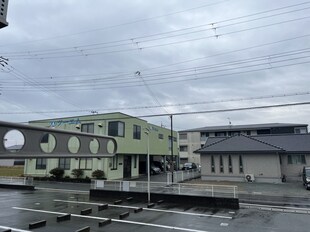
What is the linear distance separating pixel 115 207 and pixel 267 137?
72.3 ft

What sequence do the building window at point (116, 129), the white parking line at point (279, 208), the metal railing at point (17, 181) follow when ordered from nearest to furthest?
the white parking line at point (279, 208), the metal railing at point (17, 181), the building window at point (116, 129)

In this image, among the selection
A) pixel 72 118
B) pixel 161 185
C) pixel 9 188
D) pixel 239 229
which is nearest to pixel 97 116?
pixel 72 118

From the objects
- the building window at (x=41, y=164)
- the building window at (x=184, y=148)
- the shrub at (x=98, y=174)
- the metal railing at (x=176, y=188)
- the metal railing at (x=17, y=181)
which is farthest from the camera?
the building window at (x=184, y=148)

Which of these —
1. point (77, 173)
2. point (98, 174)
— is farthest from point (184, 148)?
point (98, 174)

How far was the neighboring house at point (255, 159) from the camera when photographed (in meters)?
23.7

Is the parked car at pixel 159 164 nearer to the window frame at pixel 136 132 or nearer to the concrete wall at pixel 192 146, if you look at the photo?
the window frame at pixel 136 132

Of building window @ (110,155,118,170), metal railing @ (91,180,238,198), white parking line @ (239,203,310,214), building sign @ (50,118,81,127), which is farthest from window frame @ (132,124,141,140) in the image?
white parking line @ (239,203,310,214)

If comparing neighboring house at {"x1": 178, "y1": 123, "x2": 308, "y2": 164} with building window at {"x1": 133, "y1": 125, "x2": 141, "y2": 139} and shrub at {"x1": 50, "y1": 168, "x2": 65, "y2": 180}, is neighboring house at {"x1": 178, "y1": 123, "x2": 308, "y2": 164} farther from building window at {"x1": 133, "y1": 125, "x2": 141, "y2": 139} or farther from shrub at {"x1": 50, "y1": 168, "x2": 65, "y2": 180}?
shrub at {"x1": 50, "y1": 168, "x2": 65, "y2": 180}

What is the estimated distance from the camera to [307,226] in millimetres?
9641

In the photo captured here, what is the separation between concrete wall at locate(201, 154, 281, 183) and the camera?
2339 centimetres

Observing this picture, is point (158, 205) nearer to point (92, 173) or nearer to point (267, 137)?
point (92, 173)

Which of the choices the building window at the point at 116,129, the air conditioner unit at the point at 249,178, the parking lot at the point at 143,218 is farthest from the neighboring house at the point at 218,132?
the parking lot at the point at 143,218

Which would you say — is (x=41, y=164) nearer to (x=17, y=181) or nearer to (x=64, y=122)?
(x=64, y=122)

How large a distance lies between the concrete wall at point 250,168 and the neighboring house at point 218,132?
1966cm
